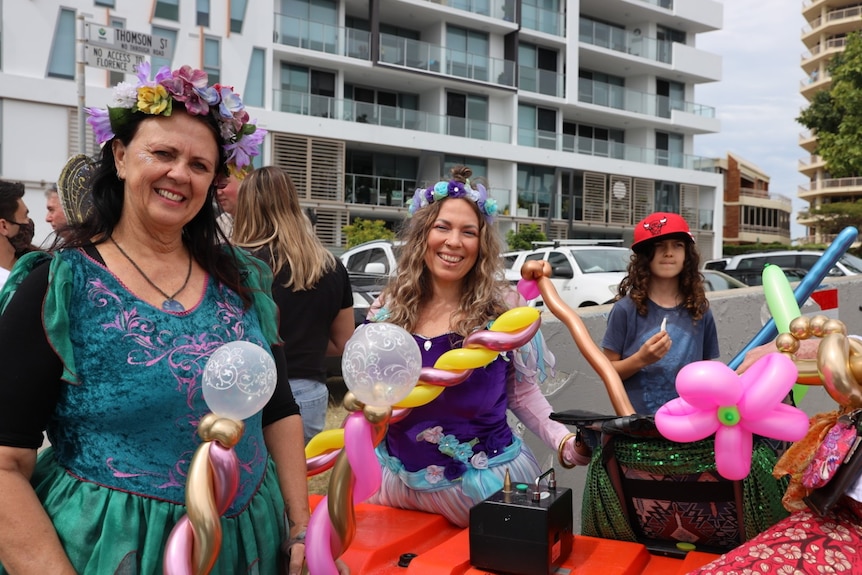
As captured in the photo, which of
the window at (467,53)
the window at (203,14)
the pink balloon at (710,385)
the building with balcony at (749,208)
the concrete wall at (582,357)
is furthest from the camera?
the building with balcony at (749,208)

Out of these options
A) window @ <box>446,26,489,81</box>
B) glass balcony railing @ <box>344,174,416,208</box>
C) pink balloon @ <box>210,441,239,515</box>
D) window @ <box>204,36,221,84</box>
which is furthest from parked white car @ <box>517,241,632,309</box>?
window @ <box>446,26,489,81</box>

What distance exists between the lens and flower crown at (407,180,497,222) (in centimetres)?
253

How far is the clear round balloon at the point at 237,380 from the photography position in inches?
49.9

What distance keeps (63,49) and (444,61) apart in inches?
500

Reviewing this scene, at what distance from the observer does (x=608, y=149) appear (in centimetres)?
3256

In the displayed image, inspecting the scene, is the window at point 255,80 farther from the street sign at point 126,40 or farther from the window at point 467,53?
the street sign at point 126,40

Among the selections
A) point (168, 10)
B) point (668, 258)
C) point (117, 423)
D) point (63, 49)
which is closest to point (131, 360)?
point (117, 423)

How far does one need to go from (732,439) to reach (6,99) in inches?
898

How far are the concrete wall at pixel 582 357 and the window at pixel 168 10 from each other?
70.2ft

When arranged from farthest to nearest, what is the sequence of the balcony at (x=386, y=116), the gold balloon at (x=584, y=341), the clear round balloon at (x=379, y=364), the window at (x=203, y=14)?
the balcony at (x=386, y=116), the window at (x=203, y=14), the gold balloon at (x=584, y=341), the clear round balloon at (x=379, y=364)

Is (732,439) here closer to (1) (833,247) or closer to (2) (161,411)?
(1) (833,247)

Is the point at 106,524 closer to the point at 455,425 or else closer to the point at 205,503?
the point at 205,503

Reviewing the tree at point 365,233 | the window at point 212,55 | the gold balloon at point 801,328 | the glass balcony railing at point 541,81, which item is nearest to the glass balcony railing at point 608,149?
the glass balcony railing at point 541,81

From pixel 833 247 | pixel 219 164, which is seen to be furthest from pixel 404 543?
pixel 833 247
